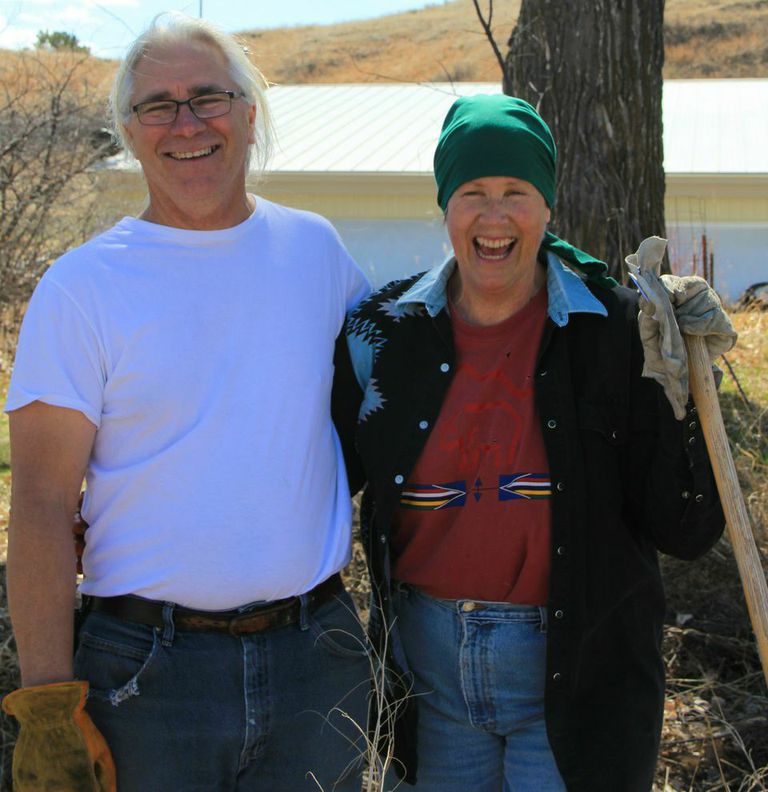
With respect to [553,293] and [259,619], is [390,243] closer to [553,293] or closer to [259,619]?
[553,293]

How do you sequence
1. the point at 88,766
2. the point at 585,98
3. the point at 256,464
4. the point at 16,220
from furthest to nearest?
the point at 16,220 < the point at 585,98 < the point at 256,464 < the point at 88,766

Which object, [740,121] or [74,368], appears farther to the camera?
[740,121]

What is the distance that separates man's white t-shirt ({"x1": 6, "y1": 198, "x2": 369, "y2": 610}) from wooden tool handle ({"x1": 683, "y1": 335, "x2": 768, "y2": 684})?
86 centimetres

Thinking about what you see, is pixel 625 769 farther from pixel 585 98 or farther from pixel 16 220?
pixel 16 220

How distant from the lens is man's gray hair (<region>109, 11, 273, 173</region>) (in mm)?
2354

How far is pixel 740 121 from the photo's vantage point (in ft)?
57.0

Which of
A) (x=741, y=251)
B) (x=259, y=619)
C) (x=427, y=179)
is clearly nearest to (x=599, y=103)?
(x=259, y=619)

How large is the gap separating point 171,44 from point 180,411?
87 centimetres

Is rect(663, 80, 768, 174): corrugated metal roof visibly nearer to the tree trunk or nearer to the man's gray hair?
the tree trunk

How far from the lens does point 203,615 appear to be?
2.20 meters

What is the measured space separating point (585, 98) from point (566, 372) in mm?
2561

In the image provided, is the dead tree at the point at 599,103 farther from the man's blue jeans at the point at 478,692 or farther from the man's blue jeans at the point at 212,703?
the man's blue jeans at the point at 212,703

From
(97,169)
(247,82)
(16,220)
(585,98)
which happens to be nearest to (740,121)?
(97,169)

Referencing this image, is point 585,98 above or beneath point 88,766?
above
